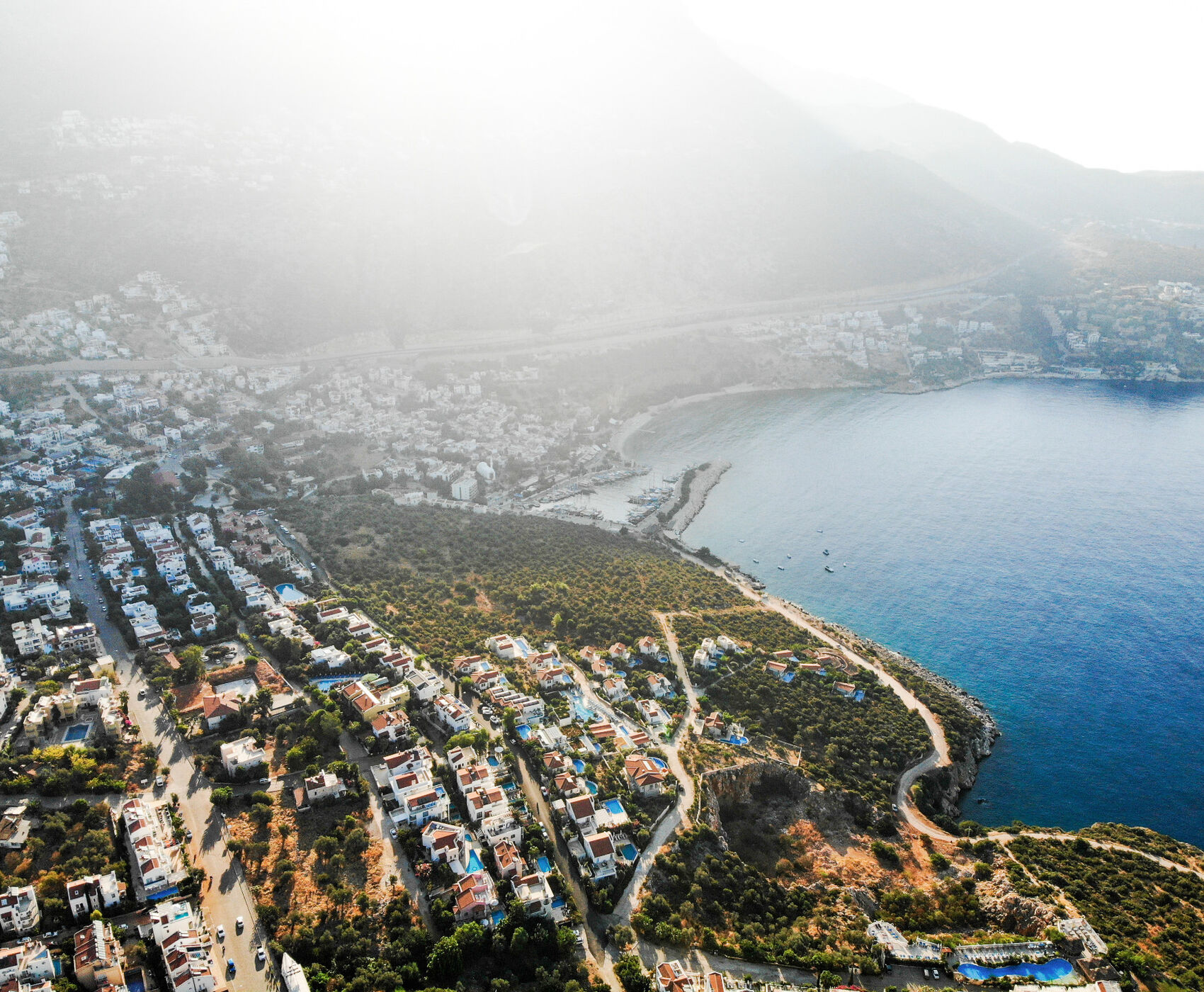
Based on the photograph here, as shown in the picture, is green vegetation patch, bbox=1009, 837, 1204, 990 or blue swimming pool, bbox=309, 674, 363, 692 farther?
blue swimming pool, bbox=309, 674, 363, 692

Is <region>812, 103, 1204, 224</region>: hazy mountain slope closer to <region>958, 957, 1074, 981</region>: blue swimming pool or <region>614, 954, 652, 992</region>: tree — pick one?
<region>958, 957, 1074, 981</region>: blue swimming pool

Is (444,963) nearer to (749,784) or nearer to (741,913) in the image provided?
(741,913)

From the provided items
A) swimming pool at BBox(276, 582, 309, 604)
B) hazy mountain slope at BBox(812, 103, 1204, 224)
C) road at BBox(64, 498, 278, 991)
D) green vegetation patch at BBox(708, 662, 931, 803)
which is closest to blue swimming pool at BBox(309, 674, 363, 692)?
road at BBox(64, 498, 278, 991)

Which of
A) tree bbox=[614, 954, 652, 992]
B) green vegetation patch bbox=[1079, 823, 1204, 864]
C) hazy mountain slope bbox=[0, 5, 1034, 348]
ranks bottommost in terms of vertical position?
green vegetation patch bbox=[1079, 823, 1204, 864]

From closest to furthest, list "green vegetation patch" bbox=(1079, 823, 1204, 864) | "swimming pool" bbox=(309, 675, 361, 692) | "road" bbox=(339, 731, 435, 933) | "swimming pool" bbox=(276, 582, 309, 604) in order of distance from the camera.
Result: "road" bbox=(339, 731, 435, 933) < "green vegetation patch" bbox=(1079, 823, 1204, 864) < "swimming pool" bbox=(309, 675, 361, 692) < "swimming pool" bbox=(276, 582, 309, 604)

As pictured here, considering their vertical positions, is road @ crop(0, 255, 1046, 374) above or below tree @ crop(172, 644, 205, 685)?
above

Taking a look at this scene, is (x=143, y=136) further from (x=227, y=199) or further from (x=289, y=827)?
(x=289, y=827)

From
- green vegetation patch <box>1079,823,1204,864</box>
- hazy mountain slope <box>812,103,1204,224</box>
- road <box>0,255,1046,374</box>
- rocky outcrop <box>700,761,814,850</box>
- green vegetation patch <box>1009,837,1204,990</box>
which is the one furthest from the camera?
hazy mountain slope <box>812,103,1204,224</box>
